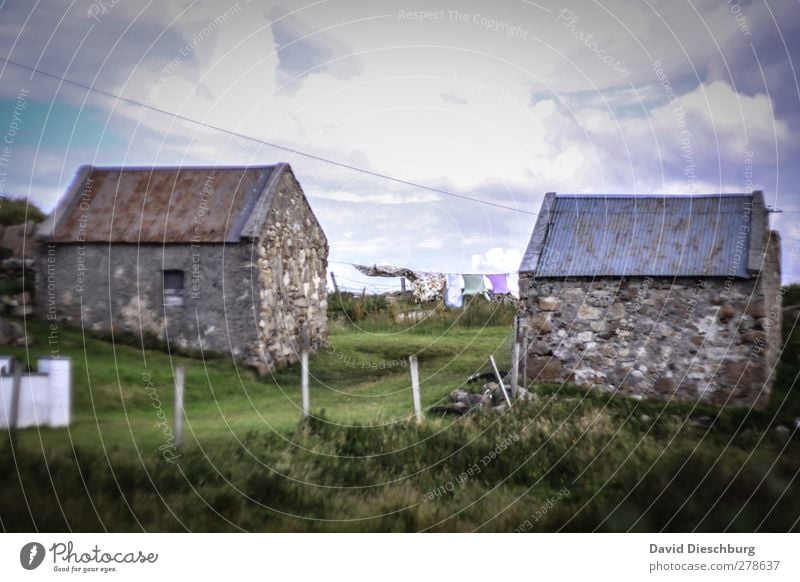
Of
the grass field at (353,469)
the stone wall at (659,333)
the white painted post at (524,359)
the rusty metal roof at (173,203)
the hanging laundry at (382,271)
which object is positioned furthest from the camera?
the hanging laundry at (382,271)

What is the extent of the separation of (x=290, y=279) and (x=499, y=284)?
17.3 feet

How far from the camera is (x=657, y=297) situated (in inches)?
408

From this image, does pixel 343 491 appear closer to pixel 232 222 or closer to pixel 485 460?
pixel 485 460

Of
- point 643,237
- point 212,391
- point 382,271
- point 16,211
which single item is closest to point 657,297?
point 643,237

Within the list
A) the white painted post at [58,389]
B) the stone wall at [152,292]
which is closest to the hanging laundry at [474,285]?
the stone wall at [152,292]

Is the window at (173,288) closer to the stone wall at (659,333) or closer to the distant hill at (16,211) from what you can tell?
the distant hill at (16,211)

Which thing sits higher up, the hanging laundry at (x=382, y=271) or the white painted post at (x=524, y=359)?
the hanging laundry at (x=382, y=271)

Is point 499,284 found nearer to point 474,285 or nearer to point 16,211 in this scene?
point 474,285

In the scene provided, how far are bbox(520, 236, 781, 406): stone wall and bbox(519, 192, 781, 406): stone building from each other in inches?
0.6

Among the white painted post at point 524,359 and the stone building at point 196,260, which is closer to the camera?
the stone building at point 196,260

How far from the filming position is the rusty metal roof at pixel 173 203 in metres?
9.27

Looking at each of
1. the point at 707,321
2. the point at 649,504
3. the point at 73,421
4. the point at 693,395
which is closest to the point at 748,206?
the point at 707,321

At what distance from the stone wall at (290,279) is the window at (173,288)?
4.35ft

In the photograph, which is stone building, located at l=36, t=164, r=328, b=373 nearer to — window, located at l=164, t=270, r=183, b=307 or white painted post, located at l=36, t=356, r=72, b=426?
window, located at l=164, t=270, r=183, b=307
